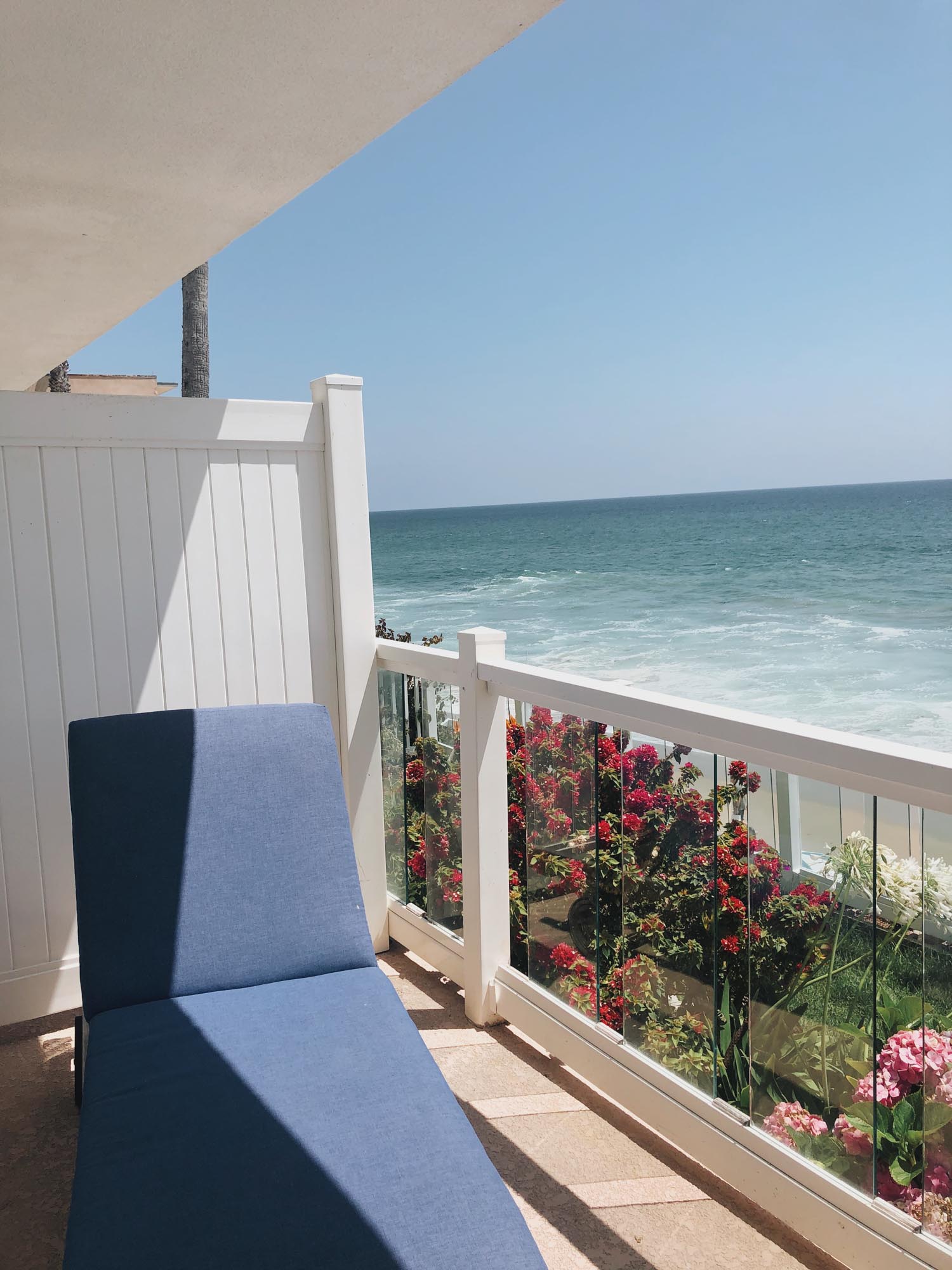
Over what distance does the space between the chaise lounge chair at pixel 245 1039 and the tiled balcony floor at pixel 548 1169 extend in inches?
19.6

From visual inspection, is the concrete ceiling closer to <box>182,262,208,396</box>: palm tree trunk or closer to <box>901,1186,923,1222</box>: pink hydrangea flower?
<box>901,1186,923,1222</box>: pink hydrangea flower

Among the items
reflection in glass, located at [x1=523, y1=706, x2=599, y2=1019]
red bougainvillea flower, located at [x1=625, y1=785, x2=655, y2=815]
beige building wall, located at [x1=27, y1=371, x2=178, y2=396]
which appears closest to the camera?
red bougainvillea flower, located at [x1=625, y1=785, x2=655, y2=815]

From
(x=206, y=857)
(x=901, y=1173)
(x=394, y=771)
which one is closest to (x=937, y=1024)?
(x=901, y=1173)

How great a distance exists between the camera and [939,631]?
23.5 meters

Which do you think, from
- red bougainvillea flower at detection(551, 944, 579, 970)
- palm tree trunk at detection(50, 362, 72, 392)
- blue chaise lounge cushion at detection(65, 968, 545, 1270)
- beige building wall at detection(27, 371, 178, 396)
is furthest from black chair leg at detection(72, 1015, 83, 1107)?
beige building wall at detection(27, 371, 178, 396)

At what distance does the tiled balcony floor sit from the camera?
1.91 meters

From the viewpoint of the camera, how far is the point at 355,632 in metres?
3.40

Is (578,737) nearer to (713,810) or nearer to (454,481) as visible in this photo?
(713,810)

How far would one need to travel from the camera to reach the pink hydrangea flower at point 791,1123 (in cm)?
184

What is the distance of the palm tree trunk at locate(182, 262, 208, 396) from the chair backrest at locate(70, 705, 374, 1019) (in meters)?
7.16

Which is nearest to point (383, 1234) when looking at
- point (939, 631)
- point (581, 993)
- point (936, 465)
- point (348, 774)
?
point (581, 993)

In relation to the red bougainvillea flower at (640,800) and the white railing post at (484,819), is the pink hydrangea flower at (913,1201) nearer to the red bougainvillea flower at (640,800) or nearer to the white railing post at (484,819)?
the red bougainvillea flower at (640,800)

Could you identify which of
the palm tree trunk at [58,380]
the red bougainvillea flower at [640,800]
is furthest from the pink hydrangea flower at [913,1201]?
the palm tree trunk at [58,380]

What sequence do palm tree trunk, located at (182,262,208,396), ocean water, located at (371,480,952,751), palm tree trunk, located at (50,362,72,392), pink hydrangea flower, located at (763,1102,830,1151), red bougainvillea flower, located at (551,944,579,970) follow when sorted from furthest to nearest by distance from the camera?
1. ocean water, located at (371,480,952,751)
2. palm tree trunk, located at (50,362,72,392)
3. palm tree trunk, located at (182,262,208,396)
4. red bougainvillea flower, located at (551,944,579,970)
5. pink hydrangea flower, located at (763,1102,830,1151)
